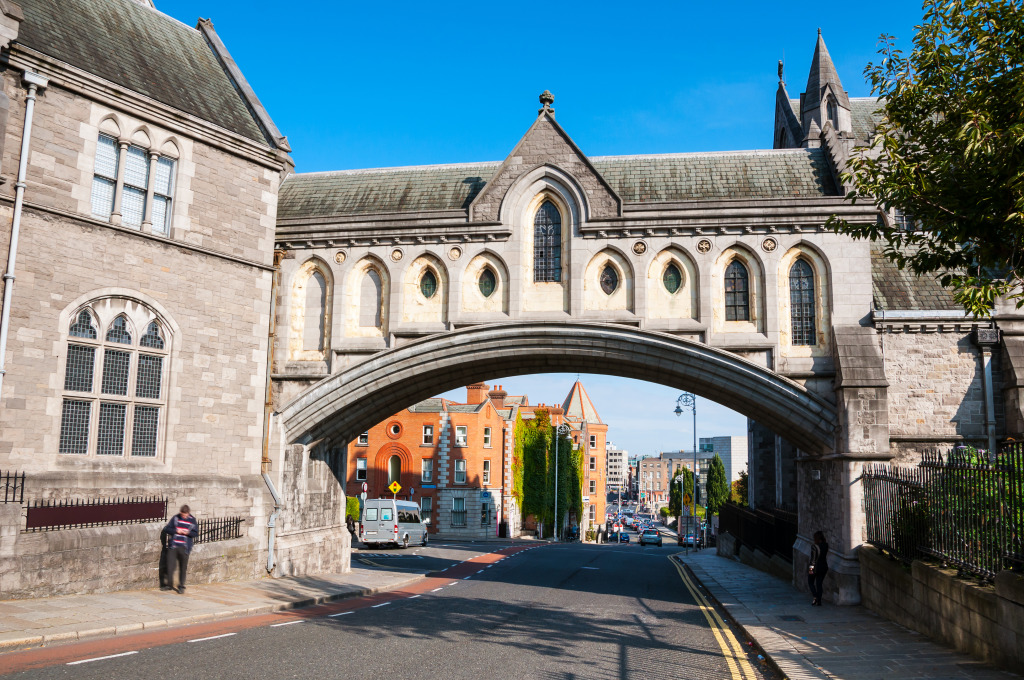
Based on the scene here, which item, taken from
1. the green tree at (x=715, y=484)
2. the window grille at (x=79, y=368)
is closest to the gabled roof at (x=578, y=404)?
the green tree at (x=715, y=484)

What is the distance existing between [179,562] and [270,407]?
17.3ft

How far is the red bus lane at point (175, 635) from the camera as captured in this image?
9.23 metres

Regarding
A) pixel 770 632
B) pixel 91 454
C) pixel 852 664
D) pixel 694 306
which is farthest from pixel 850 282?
pixel 91 454

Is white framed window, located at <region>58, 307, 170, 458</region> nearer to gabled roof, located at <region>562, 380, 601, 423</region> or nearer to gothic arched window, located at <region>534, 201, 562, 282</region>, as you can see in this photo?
gothic arched window, located at <region>534, 201, 562, 282</region>

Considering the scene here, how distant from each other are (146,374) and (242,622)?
6316 mm

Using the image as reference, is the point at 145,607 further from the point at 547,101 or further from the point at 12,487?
the point at 547,101

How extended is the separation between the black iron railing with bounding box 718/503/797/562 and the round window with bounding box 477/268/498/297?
10.2 metres

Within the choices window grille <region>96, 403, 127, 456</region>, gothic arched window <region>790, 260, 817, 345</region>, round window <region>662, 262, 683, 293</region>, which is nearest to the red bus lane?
window grille <region>96, 403, 127, 456</region>

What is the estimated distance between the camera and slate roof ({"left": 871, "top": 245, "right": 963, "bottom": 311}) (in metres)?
18.1

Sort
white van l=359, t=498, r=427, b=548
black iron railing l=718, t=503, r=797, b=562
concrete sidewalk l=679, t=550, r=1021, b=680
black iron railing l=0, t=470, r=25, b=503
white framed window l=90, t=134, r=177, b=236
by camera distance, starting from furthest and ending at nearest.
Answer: white van l=359, t=498, r=427, b=548 → black iron railing l=718, t=503, r=797, b=562 → white framed window l=90, t=134, r=177, b=236 → black iron railing l=0, t=470, r=25, b=503 → concrete sidewalk l=679, t=550, r=1021, b=680

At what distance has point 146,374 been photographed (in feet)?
54.7

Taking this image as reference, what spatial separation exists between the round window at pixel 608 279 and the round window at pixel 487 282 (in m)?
2.56

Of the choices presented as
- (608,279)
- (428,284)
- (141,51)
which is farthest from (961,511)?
(141,51)

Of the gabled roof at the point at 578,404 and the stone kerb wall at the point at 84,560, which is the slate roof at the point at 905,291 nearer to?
the stone kerb wall at the point at 84,560
